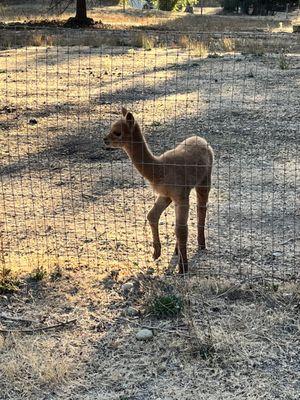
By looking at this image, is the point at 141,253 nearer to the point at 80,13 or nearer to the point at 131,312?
the point at 131,312

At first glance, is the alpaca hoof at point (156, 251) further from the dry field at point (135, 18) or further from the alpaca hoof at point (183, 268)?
the dry field at point (135, 18)

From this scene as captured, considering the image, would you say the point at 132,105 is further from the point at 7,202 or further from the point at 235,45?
the point at 235,45

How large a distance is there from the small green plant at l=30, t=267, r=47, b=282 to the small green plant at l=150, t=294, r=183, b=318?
121 centimetres

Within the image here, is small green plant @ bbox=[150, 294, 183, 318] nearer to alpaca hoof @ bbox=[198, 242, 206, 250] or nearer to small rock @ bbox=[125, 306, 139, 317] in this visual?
small rock @ bbox=[125, 306, 139, 317]

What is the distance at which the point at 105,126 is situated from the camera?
12.0 m

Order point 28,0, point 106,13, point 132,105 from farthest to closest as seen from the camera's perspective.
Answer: point 28,0, point 106,13, point 132,105

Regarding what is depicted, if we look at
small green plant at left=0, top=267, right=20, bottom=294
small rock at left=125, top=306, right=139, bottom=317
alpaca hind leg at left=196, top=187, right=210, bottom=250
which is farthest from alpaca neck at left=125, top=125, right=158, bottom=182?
small green plant at left=0, top=267, right=20, bottom=294

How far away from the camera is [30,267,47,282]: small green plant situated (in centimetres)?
603

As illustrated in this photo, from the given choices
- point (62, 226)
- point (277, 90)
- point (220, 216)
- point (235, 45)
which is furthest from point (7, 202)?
point (235, 45)

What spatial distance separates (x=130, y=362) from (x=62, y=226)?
3.08 meters

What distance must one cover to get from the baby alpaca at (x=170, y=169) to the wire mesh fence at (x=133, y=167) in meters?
0.40

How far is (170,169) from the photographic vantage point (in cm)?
646

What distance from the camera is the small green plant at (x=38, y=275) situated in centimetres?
603

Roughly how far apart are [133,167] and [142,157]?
3.06 metres
